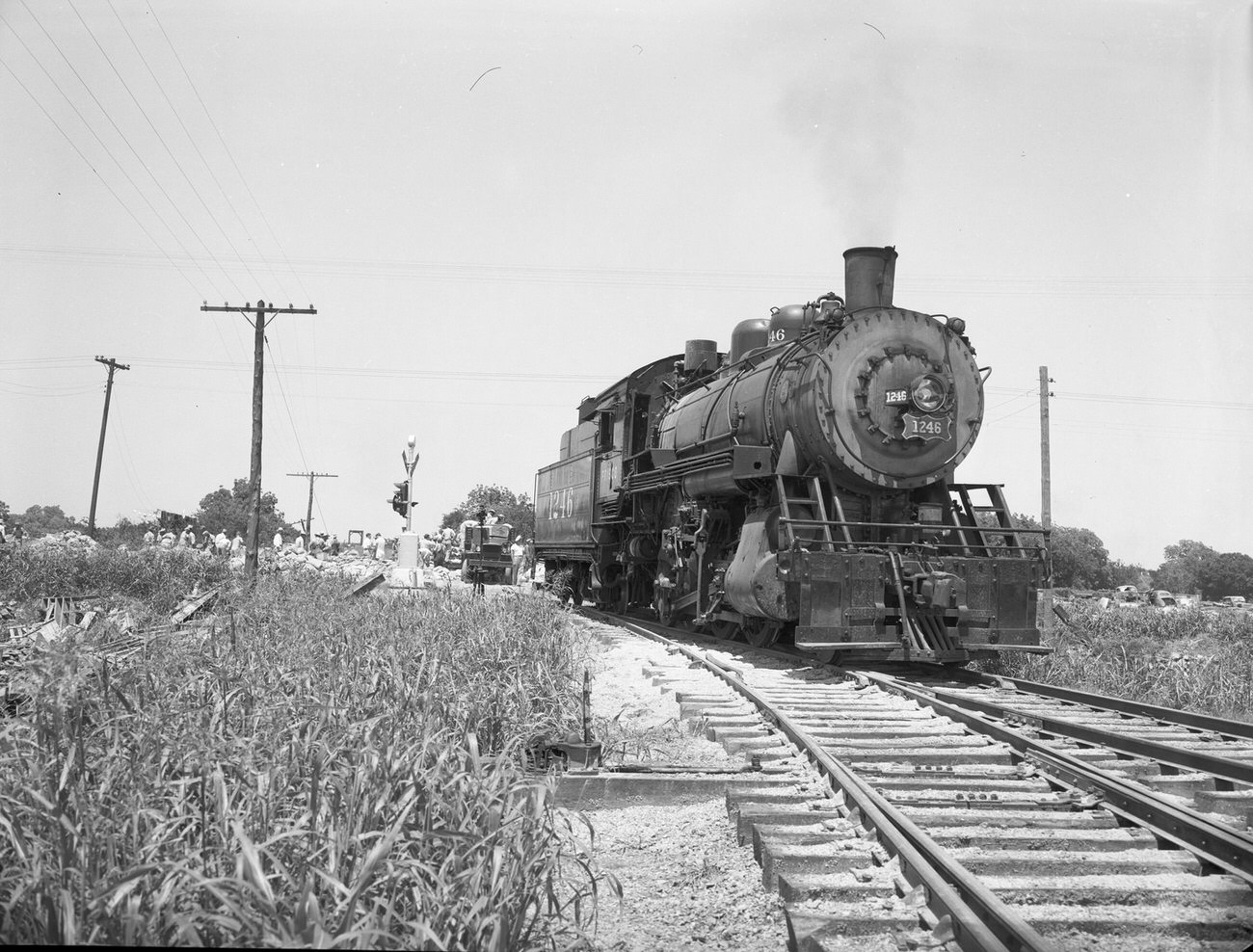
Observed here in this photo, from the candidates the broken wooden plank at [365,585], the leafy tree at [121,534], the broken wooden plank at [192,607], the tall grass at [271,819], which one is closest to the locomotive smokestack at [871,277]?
the tall grass at [271,819]

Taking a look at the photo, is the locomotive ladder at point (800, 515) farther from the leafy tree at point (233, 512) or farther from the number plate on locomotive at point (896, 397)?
the leafy tree at point (233, 512)

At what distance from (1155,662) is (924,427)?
14.3ft

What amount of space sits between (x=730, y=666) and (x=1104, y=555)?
142ft

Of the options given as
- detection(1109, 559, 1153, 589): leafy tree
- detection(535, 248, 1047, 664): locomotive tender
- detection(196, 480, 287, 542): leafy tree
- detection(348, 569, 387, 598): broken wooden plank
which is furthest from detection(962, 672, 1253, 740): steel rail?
detection(196, 480, 287, 542): leafy tree

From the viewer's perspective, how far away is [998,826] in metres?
4.31

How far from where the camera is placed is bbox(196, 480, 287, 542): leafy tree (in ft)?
234

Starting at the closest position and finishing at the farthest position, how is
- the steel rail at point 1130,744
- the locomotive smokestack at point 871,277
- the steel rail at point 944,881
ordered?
the steel rail at point 944,881 → the steel rail at point 1130,744 → the locomotive smokestack at point 871,277

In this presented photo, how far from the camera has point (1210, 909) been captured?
3.38 meters

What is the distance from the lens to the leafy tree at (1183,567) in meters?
38.2

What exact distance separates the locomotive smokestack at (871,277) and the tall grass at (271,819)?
6143 mm

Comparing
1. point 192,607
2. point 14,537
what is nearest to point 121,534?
point 14,537

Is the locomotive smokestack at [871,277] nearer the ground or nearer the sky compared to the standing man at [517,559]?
nearer the sky

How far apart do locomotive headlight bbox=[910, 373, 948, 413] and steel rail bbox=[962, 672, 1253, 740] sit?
2.63 meters

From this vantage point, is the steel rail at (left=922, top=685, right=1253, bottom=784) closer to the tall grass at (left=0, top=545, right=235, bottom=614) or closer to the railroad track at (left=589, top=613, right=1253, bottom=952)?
the railroad track at (left=589, top=613, right=1253, bottom=952)
